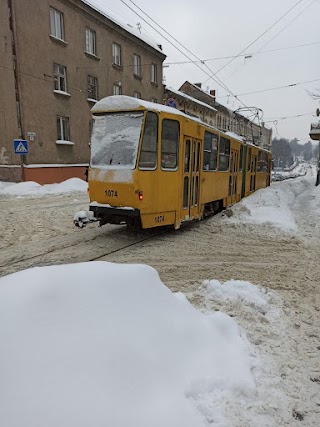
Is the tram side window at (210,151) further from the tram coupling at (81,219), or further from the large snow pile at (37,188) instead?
the large snow pile at (37,188)

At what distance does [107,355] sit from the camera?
2297mm

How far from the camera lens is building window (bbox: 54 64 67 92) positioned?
750 inches

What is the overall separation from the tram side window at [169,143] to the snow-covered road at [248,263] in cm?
175

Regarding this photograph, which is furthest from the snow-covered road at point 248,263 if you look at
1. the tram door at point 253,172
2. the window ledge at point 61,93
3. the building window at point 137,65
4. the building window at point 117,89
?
the building window at point 137,65

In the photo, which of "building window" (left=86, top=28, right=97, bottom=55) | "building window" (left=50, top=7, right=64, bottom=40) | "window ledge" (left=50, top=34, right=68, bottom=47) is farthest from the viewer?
"building window" (left=86, top=28, right=97, bottom=55)

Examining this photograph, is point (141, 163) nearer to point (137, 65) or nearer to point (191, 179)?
point (191, 179)

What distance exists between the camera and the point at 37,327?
2.33m

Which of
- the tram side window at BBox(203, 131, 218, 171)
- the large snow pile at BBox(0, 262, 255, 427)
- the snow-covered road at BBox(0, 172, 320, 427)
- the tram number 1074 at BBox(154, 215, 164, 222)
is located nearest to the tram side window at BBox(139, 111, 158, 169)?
the tram number 1074 at BBox(154, 215, 164, 222)

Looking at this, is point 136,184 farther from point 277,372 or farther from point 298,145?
point 298,145

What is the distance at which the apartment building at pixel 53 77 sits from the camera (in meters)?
16.8

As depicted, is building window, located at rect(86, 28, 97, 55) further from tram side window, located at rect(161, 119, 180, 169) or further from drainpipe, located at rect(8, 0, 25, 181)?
tram side window, located at rect(161, 119, 180, 169)

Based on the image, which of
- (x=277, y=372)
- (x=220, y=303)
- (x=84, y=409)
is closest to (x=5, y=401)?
(x=84, y=409)

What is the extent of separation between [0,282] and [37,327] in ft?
2.69

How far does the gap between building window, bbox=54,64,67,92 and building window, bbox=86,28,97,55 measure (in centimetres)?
278
